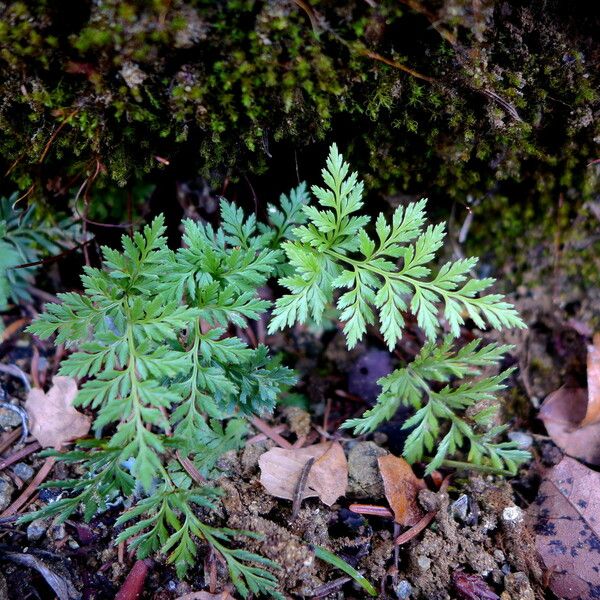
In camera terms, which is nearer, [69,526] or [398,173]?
[69,526]

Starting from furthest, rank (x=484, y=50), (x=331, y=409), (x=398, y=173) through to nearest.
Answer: (x=331, y=409), (x=398, y=173), (x=484, y=50)

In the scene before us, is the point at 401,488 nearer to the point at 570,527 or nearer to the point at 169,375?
the point at 570,527

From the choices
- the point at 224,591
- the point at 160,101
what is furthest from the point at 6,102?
the point at 224,591

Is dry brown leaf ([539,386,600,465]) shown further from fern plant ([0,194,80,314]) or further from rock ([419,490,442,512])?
A: fern plant ([0,194,80,314])

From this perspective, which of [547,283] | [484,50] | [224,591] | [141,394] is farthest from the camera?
[547,283]

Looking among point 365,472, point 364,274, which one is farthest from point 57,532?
point 364,274

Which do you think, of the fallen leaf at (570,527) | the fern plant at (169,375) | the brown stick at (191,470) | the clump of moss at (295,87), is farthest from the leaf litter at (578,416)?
the brown stick at (191,470)

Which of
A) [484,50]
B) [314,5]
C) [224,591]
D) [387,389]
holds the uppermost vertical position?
[314,5]

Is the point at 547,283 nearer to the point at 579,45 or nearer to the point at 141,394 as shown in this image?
the point at 579,45
